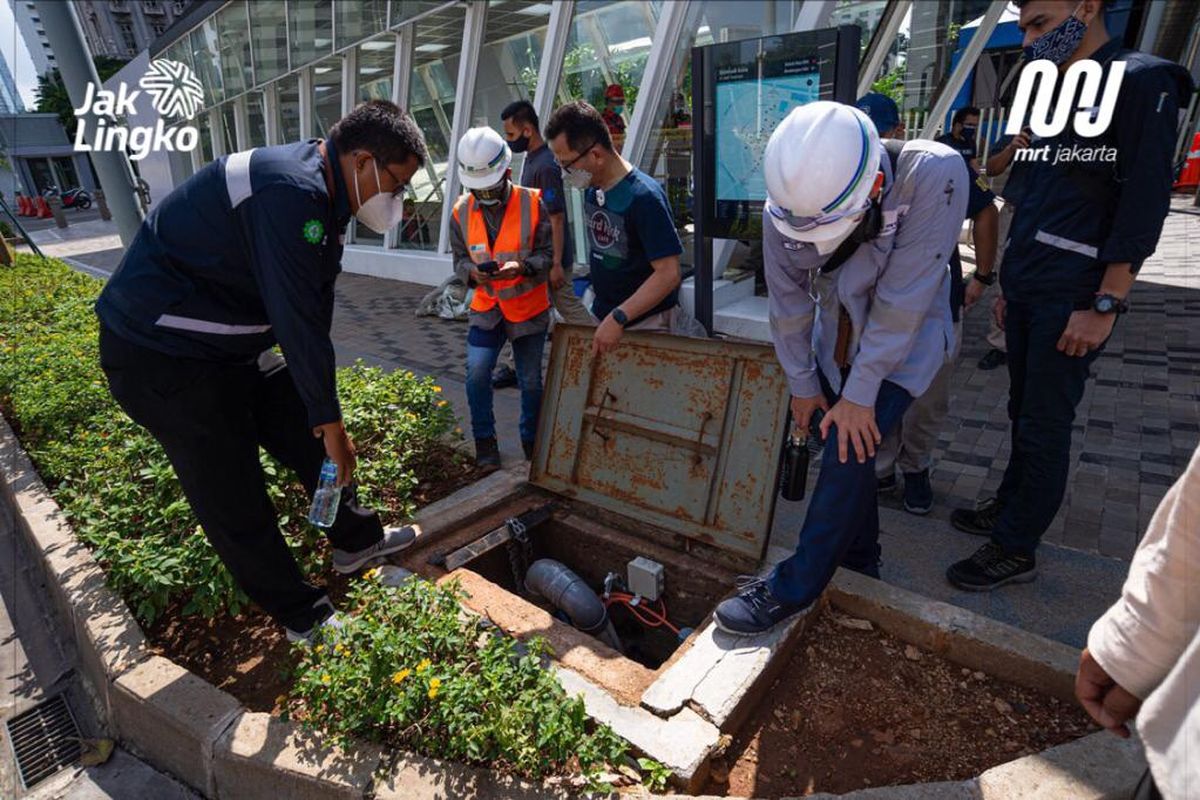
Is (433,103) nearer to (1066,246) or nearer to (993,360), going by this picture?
(993,360)

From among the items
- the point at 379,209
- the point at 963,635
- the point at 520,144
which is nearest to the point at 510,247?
the point at 379,209

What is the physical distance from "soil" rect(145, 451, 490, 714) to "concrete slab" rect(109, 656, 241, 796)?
162 millimetres

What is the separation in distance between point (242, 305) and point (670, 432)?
179cm

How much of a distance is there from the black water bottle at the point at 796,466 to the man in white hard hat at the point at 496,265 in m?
1.70

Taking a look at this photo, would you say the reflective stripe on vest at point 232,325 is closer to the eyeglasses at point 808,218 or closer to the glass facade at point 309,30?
the eyeglasses at point 808,218

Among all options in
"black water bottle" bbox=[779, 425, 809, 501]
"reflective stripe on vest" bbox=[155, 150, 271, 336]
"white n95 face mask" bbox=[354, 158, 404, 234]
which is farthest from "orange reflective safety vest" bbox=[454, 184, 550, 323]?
"black water bottle" bbox=[779, 425, 809, 501]

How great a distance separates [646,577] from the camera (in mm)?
2953

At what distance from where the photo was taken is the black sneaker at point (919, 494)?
11.2 feet

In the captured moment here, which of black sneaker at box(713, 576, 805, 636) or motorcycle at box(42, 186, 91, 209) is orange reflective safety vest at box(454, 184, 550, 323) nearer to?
black sneaker at box(713, 576, 805, 636)

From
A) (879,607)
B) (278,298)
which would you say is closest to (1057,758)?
(879,607)

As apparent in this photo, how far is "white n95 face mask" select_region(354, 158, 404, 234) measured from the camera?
2.25 metres

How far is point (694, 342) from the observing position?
300 centimetres

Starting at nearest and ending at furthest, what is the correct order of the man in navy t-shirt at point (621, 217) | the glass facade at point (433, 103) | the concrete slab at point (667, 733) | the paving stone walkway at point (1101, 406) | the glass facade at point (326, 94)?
1. the concrete slab at point (667, 733)
2. the man in navy t-shirt at point (621, 217)
3. the paving stone walkway at point (1101, 406)
4. the glass facade at point (433, 103)
5. the glass facade at point (326, 94)

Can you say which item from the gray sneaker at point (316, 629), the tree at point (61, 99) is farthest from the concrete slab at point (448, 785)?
the tree at point (61, 99)
